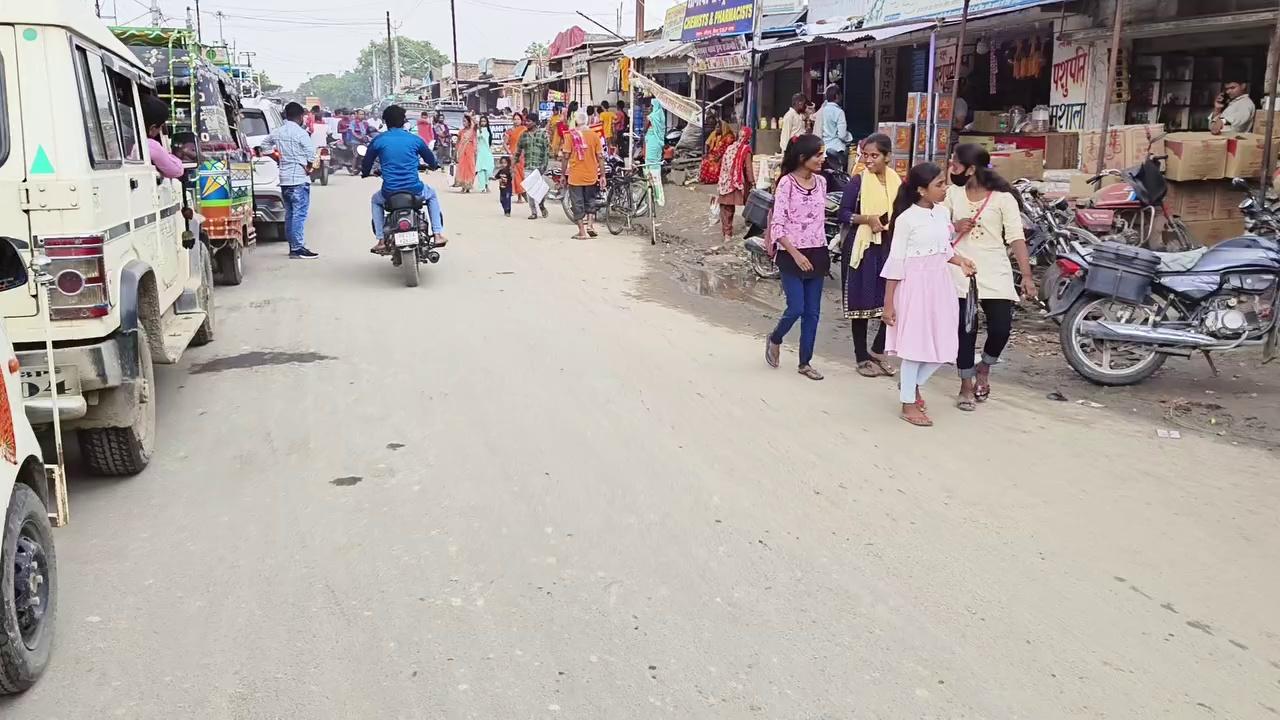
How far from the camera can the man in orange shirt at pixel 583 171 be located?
47.3ft

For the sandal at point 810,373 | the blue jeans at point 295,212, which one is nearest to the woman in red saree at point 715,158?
the blue jeans at point 295,212

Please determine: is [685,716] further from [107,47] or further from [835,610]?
[107,47]

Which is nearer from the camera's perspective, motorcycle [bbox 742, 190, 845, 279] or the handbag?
the handbag

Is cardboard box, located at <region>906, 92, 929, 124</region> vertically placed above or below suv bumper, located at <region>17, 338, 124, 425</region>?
above

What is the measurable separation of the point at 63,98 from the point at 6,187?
474mm

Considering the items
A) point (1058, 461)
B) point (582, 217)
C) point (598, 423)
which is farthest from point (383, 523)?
point (582, 217)

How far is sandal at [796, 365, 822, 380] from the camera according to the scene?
6844 millimetres

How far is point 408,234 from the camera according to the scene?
33.0ft

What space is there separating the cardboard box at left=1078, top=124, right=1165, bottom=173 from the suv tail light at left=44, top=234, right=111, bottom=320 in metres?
9.46

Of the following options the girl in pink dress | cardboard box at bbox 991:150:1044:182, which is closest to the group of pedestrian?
the girl in pink dress

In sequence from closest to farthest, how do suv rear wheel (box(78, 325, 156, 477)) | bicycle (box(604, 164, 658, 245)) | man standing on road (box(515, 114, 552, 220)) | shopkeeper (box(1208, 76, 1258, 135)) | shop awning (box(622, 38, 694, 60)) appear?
1. suv rear wheel (box(78, 325, 156, 477))
2. shopkeeper (box(1208, 76, 1258, 135))
3. bicycle (box(604, 164, 658, 245))
4. man standing on road (box(515, 114, 552, 220))
5. shop awning (box(622, 38, 694, 60))

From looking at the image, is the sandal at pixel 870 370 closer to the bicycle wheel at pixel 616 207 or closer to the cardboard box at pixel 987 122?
the cardboard box at pixel 987 122

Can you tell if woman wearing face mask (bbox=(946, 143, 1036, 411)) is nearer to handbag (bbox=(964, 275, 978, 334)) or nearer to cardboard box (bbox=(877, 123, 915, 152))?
handbag (bbox=(964, 275, 978, 334))

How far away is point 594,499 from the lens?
14.9 feet
